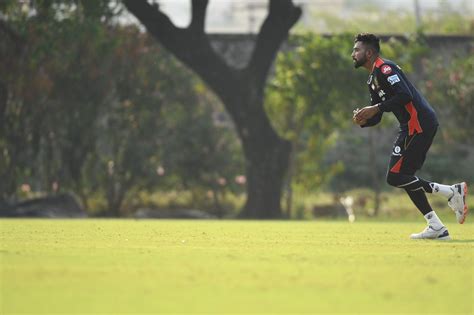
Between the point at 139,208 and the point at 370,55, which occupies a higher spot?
the point at 370,55

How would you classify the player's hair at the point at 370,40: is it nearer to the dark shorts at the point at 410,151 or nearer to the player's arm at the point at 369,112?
the player's arm at the point at 369,112

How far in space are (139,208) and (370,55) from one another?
52.7 feet

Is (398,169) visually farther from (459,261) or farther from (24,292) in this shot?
(24,292)

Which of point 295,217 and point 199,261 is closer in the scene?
point 199,261

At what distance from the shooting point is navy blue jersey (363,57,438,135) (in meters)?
12.5

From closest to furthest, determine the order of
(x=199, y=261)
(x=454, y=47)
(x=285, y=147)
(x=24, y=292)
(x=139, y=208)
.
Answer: (x=24, y=292), (x=199, y=261), (x=285, y=147), (x=139, y=208), (x=454, y=47)

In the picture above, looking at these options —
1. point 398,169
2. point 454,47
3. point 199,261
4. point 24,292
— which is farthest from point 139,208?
point 24,292

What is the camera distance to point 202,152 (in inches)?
1125

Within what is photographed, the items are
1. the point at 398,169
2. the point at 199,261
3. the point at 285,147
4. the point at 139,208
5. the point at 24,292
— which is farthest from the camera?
the point at 139,208

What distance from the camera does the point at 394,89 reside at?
492 inches

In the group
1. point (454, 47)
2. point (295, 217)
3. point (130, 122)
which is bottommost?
point (295, 217)

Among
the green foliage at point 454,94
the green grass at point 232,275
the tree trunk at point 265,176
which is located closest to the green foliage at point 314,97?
the tree trunk at point 265,176

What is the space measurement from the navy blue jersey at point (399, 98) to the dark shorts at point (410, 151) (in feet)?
0.20

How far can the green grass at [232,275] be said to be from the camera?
665 centimetres
